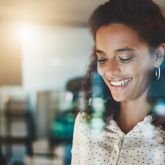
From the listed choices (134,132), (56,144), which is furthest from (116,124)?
(56,144)

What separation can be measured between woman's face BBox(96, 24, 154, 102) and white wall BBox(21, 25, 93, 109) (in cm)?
22

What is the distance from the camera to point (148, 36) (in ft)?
1.70

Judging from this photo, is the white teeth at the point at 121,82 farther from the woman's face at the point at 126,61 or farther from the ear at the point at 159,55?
the ear at the point at 159,55

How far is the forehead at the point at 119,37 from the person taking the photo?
527mm

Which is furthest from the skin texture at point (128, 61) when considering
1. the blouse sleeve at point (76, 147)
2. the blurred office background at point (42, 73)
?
the blouse sleeve at point (76, 147)

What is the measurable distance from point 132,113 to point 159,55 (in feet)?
0.72

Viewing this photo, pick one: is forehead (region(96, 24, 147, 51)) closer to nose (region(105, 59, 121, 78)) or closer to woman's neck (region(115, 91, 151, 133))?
nose (region(105, 59, 121, 78))

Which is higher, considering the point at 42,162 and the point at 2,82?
the point at 2,82

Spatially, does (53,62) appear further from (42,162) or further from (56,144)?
(42,162)

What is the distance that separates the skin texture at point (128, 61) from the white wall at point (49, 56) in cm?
21

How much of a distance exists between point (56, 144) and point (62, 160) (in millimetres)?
115

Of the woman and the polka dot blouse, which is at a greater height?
the woman

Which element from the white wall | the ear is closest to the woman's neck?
the ear

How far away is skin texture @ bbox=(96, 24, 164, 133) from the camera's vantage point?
1.73ft
